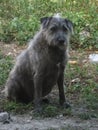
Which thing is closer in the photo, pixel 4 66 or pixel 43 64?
pixel 43 64

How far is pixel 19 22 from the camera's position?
12.0m

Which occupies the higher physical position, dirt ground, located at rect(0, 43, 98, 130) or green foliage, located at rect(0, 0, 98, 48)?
green foliage, located at rect(0, 0, 98, 48)

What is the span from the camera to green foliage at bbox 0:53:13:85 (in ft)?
30.5

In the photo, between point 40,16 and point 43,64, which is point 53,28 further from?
point 40,16

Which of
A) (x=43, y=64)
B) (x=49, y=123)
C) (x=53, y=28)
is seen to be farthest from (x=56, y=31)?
(x=49, y=123)

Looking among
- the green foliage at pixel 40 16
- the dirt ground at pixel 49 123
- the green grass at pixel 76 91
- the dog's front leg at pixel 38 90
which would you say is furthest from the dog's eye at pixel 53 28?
the green foliage at pixel 40 16

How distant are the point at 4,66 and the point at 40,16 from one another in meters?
2.99

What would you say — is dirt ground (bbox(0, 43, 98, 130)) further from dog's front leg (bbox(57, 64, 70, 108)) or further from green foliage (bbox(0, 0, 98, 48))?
green foliage (bbox(0, 0, 98, 48))

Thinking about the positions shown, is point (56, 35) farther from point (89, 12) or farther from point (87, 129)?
point (89, 12)

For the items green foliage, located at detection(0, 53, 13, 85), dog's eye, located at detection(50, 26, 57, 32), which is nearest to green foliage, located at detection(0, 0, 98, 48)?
green foliage, located at detection(0, 53, 13, 85)

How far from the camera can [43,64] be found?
7.71 meters

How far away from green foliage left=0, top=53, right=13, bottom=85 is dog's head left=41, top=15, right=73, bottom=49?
197cm

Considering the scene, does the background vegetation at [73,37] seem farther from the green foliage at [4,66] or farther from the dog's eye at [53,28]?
the dog's eye at [53,28]

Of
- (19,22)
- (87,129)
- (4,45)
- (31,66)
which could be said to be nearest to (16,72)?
A: (31,66)
